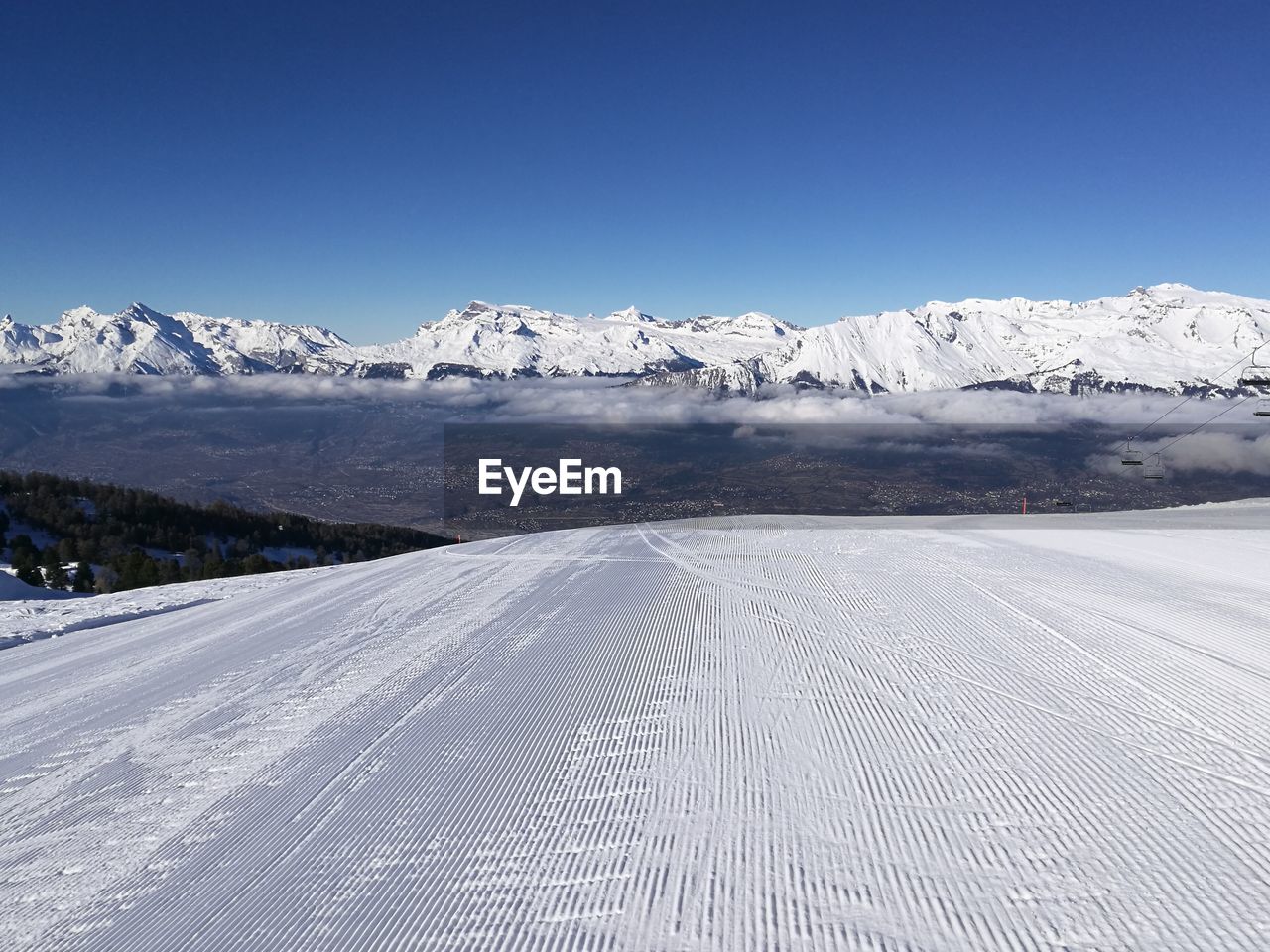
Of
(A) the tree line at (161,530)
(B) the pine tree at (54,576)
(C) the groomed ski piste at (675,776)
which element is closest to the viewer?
(C) the groomed ski piste at (675,776)

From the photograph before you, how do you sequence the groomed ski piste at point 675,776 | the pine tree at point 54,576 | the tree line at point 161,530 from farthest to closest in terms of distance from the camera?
1. the tree line at point 161,530
2. the pine tree at point 54,576
3. the groomed ski piste at point 675,776

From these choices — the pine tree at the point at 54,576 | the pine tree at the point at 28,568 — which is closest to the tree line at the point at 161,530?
the pine tree at the point at 28,568

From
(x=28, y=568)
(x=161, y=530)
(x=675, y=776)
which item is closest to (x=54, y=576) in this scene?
(x=28, y=568)

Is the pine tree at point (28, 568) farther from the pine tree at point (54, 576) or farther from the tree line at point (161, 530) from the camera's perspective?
the tree line at point (161, 530)

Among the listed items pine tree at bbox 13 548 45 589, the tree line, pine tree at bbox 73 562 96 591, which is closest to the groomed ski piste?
pine tree at bbox 13 548 45 589

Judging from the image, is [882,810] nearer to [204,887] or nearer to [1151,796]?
[1151,796]

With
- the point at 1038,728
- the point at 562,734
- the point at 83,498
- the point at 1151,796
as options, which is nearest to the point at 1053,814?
the point at 1151,796
